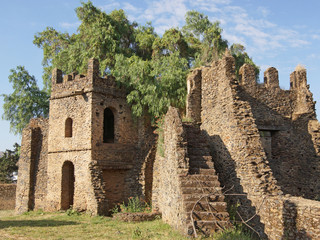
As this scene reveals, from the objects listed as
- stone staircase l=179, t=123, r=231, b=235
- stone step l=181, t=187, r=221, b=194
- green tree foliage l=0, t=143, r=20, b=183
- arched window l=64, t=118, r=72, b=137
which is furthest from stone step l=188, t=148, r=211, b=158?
green tree foliage l=0, t=143, r=20, b=183

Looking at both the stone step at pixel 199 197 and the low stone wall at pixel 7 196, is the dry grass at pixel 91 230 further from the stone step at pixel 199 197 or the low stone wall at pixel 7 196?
the low stone wall at pixel 7 196

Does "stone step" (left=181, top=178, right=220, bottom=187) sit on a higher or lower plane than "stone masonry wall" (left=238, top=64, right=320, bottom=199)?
lower

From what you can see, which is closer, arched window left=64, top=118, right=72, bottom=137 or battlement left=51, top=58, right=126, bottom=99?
battlement left=51, top=58, right=126, bottom=99

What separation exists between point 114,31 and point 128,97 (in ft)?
17.3

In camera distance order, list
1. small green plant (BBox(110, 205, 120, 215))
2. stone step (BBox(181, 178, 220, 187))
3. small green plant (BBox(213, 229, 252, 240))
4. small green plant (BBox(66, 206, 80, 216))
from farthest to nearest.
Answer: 1. small green plant (BBox(66, 206, 80, 216))
2. small green plant (BBox(110, 205, 120, 215))
3. stone step (BBox(181, 178, 220, 187))
4. small green plant (BBox(213, 229, 252, 240))

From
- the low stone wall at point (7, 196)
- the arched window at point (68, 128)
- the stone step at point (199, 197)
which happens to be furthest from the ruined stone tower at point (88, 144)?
the low stone wall at point (7, 196)

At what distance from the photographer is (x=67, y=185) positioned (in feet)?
63.2

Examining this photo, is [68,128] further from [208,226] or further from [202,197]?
[208,226]

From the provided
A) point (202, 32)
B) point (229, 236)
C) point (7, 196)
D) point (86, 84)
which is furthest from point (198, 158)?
point (7, 196)

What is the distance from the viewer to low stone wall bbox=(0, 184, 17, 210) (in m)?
27.8

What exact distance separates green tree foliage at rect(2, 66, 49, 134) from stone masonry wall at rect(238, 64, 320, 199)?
1713 cm

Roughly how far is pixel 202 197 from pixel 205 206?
281 mm

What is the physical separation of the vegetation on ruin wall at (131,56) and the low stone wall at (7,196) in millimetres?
5115

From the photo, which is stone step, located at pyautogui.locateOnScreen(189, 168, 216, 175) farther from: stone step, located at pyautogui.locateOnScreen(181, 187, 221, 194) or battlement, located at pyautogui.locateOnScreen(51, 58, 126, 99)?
battlement, located at pyautogui.locateOnScreen(51, 58, 126, 99)
